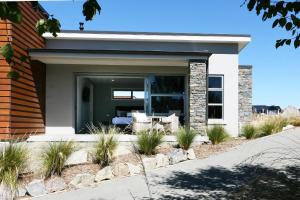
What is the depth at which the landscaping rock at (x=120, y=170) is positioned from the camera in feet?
26.1

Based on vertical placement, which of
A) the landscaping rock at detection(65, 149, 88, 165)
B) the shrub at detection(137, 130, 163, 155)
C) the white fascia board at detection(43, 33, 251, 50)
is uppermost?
the white fascia board at detection(43, 33, 251, 50)

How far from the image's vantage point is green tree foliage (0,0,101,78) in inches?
78.3

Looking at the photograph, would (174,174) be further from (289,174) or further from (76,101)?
(76,101)

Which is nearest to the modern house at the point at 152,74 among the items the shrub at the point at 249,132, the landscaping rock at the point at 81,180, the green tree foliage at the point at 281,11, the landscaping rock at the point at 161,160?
the shrub at the point at 249,132

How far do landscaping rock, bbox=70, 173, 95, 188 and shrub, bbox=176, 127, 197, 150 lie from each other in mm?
3159

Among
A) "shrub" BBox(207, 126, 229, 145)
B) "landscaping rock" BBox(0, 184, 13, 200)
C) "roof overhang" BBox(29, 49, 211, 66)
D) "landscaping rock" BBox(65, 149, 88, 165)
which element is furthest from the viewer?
"roof overhang" BBox(29, 49, 211, 66)

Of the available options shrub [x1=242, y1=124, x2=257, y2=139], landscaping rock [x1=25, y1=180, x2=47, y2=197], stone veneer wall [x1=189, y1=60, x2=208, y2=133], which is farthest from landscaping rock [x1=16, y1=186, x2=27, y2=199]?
shrub [x1=242, y1=124, x2=257, y2=139]

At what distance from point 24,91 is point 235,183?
7.13 metres

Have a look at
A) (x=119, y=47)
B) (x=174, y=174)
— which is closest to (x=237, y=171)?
(x=174, y=174)

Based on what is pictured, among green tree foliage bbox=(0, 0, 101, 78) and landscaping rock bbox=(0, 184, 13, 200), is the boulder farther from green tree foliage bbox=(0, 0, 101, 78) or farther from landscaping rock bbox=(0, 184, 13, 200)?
green tree foliage bbox=(0, 0, 101, 78)

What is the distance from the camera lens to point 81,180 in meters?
7.37

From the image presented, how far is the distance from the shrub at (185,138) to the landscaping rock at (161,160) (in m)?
1.23

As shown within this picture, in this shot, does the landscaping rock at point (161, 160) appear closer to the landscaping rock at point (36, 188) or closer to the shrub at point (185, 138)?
the shrub at point (185, 138)

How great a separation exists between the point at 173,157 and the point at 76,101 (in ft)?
22.2
